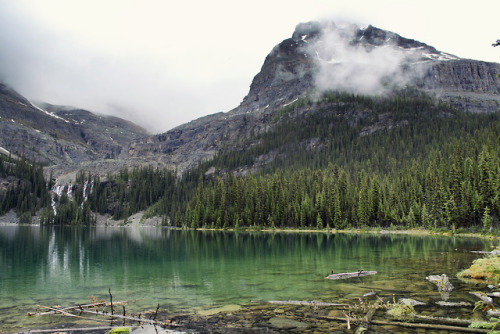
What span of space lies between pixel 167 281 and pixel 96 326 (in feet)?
43.6

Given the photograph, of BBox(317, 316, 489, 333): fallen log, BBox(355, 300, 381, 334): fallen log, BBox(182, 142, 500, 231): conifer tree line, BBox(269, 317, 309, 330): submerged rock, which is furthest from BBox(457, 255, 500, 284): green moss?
BBox(182, 142, 500, 231): conifer tree line

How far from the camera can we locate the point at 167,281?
29.7 metres

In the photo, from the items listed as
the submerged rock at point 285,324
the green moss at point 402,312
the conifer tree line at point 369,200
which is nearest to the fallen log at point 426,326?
the green moss at point 402,312

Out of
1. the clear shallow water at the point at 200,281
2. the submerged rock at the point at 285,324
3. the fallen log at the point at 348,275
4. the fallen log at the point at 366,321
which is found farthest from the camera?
the fallen log at the point at 348,275

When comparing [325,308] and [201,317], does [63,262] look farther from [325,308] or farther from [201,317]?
[325,308]

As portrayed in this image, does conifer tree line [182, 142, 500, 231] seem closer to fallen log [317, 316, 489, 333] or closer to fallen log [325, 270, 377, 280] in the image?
fallen log [325, 270, 377, 280]

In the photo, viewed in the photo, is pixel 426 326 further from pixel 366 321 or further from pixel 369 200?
pixel 369 200

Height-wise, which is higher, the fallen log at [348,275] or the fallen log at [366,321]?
the fallen log at [366,321]

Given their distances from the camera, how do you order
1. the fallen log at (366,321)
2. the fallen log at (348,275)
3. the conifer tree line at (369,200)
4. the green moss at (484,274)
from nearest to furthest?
the fallen log at (366,321), the green moss at (484,274), the fallen log at (348,275), the conifer tree line at (369,200)

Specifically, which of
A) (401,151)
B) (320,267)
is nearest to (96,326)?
(320,267)

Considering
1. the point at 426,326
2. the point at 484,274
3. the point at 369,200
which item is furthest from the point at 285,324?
the point at 369,200

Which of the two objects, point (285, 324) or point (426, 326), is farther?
point (285, 324)

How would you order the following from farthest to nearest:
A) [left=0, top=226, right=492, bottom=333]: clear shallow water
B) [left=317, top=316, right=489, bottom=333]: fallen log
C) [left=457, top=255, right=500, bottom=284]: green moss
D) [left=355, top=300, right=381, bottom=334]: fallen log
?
[left=457, top=255, right=500, bottom=284]: green moss → [left=0, top=226, right=492, bottom=333]: clear shallow water → [left=355, top=300, right=381, bottom=334]: fallen log → [left=317, top=316, right=489, bottom=333]: fallen log

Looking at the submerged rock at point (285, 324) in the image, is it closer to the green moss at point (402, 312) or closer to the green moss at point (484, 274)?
the green moss at point (402, 312)
